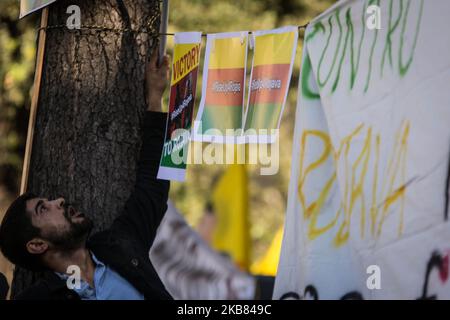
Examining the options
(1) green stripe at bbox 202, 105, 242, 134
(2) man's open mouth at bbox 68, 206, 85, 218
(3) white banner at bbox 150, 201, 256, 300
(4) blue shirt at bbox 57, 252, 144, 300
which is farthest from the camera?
(3) white banner at bbox 150, 201, 256, 300

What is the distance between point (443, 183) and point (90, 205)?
5.77 feet

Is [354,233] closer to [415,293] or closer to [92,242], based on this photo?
[415,293]

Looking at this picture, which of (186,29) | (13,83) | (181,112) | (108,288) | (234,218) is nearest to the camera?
(108,288)

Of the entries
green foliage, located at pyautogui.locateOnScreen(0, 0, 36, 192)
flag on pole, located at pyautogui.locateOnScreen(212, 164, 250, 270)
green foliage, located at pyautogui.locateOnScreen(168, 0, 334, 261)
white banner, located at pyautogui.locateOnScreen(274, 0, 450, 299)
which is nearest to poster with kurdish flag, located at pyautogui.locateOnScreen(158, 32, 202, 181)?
white banner, located at pyautogui.locateOnScreen(274, 0, 450, 299)

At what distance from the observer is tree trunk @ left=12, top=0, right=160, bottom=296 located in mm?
4797

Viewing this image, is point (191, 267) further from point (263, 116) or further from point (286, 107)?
point (286, 107)

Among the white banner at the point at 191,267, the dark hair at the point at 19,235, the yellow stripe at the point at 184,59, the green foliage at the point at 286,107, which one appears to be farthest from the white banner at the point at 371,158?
the green foliage at the point at 286,107

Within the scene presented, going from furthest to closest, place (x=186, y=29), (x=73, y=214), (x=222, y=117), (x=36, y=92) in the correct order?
(x=186, y=29) < (x=36, y=92) < (x=222, y=117) < (x=73, y=214)

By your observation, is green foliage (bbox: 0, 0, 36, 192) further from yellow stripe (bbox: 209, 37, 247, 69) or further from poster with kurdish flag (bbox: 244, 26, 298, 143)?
poster with kurdish flag (bbox: 244, 26, 298, 143)

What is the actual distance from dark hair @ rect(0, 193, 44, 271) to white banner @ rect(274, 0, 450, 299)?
1.13 metres

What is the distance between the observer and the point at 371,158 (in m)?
4.19

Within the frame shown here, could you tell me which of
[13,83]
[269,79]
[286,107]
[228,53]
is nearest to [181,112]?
[228,53]

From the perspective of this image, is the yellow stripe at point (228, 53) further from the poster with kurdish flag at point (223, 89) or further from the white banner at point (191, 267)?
the white banner at point (191, 267)

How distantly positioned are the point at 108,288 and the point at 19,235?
460mm
